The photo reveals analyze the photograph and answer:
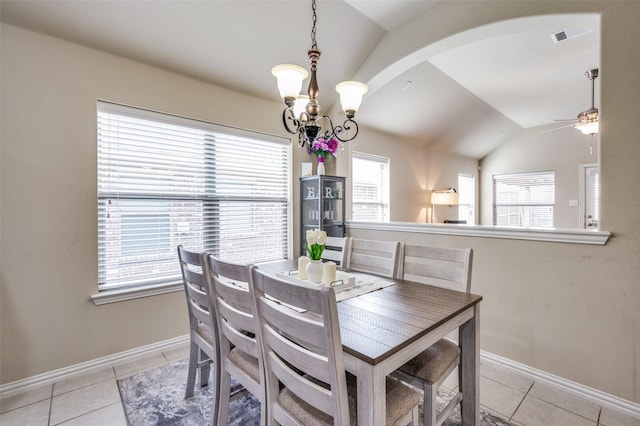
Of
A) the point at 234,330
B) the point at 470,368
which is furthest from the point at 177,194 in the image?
the point at 470,368

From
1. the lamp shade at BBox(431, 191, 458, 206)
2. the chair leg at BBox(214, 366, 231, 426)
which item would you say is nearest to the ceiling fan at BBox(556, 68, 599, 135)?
the lamp shade at BBox(431, 191, 458, 206)

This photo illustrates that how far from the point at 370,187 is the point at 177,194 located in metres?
2.87

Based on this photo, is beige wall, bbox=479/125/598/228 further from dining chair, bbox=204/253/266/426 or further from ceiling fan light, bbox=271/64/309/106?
dining chair, bbox=204/253/266/426

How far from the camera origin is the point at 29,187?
2062 millimetres

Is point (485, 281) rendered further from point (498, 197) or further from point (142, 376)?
point (498, 197)

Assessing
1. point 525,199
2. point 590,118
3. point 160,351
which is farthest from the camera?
point 525,199

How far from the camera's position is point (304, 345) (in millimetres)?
1061

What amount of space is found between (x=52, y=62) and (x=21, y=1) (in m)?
0.36

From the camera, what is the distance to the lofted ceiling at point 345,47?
2.16 m

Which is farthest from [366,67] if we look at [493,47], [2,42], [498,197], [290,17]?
[498,197]

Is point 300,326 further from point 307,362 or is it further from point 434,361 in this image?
point 434,361

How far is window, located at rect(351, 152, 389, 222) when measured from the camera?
4.48 meters

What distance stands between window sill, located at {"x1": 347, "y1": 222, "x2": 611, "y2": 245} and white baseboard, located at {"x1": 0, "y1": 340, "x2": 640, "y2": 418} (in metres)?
0.97

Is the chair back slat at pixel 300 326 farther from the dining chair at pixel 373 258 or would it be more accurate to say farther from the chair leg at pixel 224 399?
the dining chair at pixel 373 258
